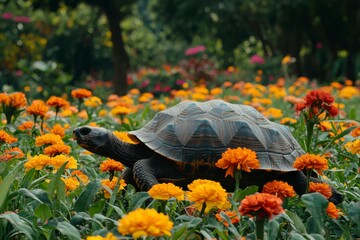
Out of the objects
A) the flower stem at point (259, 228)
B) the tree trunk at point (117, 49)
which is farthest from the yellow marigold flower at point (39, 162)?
the tree trunk at point (117, 49)

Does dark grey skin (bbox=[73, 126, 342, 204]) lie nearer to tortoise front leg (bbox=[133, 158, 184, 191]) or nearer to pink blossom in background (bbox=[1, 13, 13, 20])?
tortoise front leg (bbox=[133, 158, 184, 191])

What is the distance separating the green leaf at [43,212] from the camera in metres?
2.24

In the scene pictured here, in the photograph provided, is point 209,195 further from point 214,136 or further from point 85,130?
point 85,130

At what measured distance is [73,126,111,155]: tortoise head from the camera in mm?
3127

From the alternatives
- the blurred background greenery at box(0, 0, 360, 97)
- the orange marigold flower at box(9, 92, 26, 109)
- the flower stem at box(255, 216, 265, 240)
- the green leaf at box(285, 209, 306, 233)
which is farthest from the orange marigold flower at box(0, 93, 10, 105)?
the blurred background greenery at box(0, 0, 360, 97)

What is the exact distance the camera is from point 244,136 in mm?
3111

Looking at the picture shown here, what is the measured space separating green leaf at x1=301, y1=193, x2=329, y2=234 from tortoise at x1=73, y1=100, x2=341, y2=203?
2.07 ft

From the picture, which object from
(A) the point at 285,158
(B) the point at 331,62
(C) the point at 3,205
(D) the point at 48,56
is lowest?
(B) the point at 331,62

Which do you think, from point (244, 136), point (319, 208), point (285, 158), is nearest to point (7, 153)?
point (244, 136)

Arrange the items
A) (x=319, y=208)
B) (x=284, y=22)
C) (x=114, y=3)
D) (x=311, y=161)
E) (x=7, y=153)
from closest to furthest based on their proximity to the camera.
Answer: (x=319, y=208) < (x=311, y=161) < (x=7, y=153) < (x=114, y=3) < (x=284, y=22)

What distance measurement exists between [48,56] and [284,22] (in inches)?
307

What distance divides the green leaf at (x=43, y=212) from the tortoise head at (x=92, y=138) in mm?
887

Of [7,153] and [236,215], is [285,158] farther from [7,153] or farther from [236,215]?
[7,153]

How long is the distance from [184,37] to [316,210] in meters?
21.0
